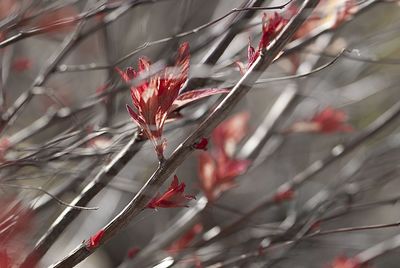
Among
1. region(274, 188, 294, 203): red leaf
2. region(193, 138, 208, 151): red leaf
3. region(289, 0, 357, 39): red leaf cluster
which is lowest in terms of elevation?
region(193, 138, 208, 151): red leaf

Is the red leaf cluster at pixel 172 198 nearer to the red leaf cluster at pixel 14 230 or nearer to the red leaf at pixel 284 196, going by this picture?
the red leaf cluster at pixel 14 230

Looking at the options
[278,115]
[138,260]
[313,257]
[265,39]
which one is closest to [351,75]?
[278,115]

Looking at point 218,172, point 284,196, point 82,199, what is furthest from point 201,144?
point 284,196

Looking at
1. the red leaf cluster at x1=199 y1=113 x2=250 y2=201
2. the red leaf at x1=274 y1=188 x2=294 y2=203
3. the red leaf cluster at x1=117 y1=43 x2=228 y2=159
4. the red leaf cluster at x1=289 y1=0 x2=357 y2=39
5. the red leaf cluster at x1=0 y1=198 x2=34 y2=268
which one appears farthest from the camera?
the red leaf at x1=274 y1=188 x2=294 y2=203

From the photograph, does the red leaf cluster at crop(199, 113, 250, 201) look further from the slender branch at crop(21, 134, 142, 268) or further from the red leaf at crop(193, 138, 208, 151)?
the red leaf at crop(193, 138, 208, 151)

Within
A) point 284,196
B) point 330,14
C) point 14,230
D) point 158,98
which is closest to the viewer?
point 158,98

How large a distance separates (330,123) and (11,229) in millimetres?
1164

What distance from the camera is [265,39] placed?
118 centimetres

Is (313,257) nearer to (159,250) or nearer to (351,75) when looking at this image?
(351,75)

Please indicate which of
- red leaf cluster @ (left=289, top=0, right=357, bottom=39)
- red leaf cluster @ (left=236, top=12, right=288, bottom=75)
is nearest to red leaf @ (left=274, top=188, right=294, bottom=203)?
red leaf cluster @ (left=289, top=0, right=357, bottom=39)

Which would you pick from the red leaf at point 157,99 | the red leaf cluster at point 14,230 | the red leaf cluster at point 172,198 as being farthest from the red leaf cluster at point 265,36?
the red leaf cluster at point 14,230

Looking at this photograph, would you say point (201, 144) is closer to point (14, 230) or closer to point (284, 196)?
point (14, 230)

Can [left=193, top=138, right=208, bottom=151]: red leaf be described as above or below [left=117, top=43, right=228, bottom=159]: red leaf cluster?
below

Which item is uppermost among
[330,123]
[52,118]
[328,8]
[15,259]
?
[52,118]
